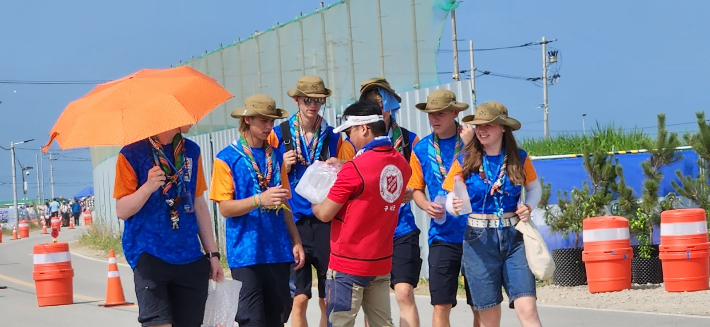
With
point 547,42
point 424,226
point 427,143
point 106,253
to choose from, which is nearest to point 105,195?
point 106,253

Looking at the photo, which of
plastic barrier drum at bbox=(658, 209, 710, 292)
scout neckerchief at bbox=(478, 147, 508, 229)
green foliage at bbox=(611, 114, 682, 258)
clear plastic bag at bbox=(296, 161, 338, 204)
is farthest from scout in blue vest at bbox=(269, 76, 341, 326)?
green foliage at bbox=(611, 114, 682, 258)

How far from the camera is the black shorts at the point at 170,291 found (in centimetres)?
616

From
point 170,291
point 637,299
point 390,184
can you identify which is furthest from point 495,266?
point 637,299

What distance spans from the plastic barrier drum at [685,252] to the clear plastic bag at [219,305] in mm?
7487

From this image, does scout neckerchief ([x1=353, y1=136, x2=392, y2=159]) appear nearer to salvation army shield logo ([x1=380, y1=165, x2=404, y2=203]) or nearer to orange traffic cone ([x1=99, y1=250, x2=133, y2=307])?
salvation army shield logo ([x1=380, y1=165, x2=404, y2=203])

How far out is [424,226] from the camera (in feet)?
48.6

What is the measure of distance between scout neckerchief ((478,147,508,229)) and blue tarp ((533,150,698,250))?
7992mm

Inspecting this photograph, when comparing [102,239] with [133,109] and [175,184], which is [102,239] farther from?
[133,109]

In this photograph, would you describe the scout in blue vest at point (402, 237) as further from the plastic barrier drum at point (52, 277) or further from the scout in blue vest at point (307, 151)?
Result: the plastic barrier drum at point (52, 277)

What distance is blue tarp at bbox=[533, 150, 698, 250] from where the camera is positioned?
14.6m

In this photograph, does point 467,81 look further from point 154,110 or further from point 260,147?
point 154,110

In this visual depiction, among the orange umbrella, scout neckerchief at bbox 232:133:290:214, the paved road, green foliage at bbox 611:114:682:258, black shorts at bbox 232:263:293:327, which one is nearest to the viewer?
the orange umbrella

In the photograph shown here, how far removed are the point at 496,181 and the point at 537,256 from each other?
0.59 meters

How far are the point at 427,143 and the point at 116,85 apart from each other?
2.70m
